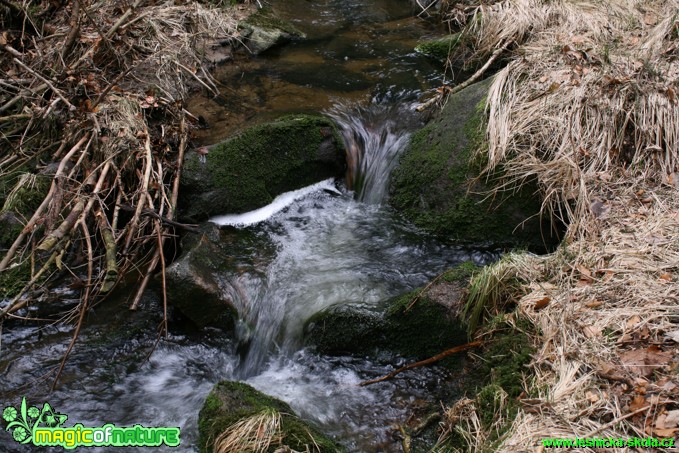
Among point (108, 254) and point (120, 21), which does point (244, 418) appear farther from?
point (120, 21)

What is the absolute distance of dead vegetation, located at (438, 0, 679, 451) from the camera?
269 centimetres

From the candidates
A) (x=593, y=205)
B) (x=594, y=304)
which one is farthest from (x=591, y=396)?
(x=593, y=205)

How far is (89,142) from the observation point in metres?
4.47

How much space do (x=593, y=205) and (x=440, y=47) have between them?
11.1 ft

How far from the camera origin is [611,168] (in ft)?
14.1

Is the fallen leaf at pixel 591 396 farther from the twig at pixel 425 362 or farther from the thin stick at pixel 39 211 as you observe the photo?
the thin stick at pixel 39 211

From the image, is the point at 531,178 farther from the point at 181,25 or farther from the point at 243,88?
the point at 181,25

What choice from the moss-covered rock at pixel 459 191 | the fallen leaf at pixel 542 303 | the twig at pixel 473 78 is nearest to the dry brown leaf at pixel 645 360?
the fallen leaf at pixel 542 303

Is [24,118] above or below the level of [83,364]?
above

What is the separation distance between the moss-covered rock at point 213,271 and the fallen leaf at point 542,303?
2.02 metres

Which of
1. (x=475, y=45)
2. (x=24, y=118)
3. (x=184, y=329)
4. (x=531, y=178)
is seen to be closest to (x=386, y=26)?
(x=475, y=45)

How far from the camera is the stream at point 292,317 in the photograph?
347cm

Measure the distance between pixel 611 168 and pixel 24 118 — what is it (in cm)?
485

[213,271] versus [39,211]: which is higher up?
[39,211]
